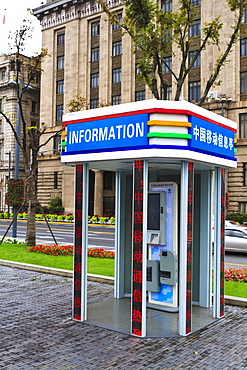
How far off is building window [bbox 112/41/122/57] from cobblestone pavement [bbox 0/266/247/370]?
41664mm

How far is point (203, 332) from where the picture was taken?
7.17m

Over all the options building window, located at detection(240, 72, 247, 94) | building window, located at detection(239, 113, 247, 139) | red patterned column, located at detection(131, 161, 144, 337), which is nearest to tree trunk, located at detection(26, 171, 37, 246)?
red patterned column, located at detection(131, 161, 144, 337)

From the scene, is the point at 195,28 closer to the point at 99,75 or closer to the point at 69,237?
the point at 99,75

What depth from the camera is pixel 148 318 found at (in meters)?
7.97

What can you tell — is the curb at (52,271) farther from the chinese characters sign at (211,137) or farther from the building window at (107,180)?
the building window at (107,180)

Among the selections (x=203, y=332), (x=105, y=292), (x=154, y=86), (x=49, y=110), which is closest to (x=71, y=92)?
(x=49, y=110)

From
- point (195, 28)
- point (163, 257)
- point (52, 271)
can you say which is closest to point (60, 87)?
point (195, 28)

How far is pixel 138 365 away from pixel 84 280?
92.4 inches

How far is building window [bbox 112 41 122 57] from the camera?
1838 inches

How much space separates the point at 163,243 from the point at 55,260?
23.9 ft

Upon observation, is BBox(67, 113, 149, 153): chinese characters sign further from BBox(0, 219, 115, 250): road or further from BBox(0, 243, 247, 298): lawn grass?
BBox(0, 219, 115, 250): road

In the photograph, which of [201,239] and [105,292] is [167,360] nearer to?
[201,239]

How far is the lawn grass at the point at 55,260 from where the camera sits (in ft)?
41.9

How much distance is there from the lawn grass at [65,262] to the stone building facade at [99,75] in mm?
24270
